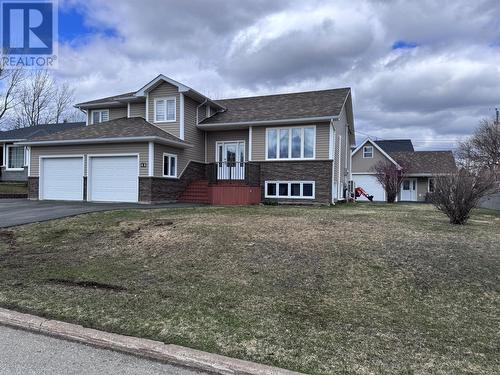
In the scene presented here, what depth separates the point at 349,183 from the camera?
84.7ft

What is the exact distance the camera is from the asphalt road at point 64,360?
12.0 feet

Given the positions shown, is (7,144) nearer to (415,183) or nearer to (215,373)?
(215,373)

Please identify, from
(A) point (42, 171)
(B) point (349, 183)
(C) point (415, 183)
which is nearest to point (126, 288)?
(A) point (42, 171)

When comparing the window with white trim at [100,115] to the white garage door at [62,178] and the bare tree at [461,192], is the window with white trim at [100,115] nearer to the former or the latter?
the white garage door at [62,178]

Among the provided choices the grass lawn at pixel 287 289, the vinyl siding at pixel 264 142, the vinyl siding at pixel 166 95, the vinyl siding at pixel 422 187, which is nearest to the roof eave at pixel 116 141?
the vinyl siding at pixel 166 95

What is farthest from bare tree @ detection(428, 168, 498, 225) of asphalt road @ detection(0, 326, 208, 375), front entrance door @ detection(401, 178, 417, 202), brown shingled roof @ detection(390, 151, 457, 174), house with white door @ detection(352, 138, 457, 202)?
front entrance door @ detection(401, 178, 417, 202)

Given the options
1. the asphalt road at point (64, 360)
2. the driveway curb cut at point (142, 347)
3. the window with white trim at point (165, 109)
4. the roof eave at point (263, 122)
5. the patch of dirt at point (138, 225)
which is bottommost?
the asphalt road at point (64, 360)

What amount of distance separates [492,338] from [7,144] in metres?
33.7

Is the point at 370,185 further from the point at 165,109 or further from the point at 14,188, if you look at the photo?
the point at 14,188

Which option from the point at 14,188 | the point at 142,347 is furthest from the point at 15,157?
the point at 142,347

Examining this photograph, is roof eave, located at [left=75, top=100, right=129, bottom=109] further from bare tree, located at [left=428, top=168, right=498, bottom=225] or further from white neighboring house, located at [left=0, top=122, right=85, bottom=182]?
bare tree, located at [left=428, top=168, right=498, bottom=225]

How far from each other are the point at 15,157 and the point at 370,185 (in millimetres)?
29723

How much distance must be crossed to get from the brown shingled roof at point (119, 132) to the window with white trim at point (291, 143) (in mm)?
4469

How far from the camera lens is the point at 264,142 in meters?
19.9
